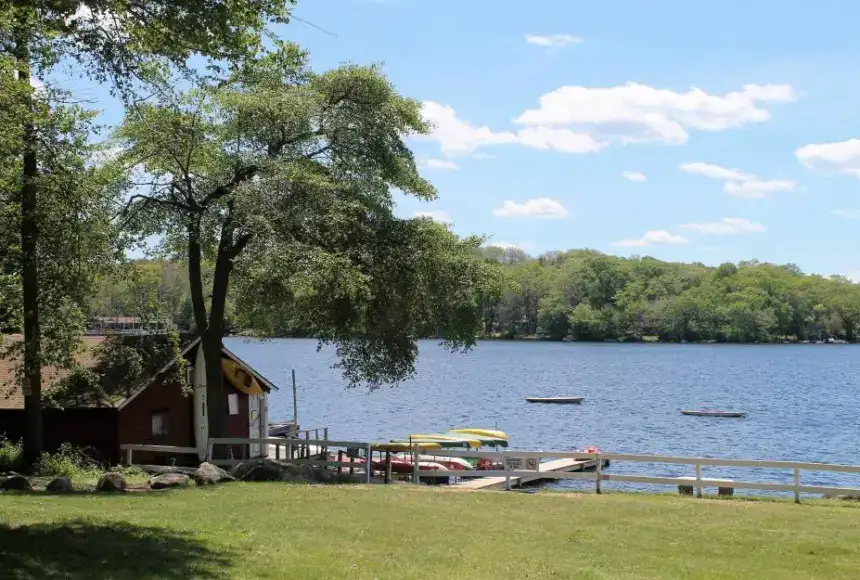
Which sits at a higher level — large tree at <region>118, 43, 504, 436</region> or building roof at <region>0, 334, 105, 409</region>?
large tree at <region>118, 43, 504, 436</region>

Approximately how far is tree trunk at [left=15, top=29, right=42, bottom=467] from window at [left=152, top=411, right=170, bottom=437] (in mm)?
5517

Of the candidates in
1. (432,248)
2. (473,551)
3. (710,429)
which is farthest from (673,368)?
(473,551)

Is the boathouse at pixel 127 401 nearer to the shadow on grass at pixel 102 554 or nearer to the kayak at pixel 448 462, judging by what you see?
the kayak at pixel 448 462

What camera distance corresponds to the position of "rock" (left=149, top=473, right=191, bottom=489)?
20.2m

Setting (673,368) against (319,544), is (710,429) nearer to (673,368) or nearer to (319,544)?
(319,544)

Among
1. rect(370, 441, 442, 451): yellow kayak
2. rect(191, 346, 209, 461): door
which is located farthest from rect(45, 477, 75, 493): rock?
rect(191, 346, 209, 461): door

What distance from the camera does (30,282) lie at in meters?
22.4

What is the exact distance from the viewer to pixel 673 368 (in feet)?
407

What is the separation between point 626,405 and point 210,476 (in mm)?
56938

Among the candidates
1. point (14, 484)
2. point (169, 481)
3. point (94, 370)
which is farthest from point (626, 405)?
point (14, 484)

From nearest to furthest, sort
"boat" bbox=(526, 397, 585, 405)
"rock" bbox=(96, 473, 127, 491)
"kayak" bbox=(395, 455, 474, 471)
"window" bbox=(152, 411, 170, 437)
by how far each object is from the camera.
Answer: "rock" bbox=(96, 473, 127, 491)
"window" bbox=(152, 411, 170, 437)
"kayak" bbox=(395, 455, 474, 471)
"boat" bbox=(526, 397, 585, 405)

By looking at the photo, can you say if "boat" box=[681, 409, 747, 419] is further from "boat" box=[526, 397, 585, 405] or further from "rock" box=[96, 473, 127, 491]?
"rock" box=[96, 473, 127, 491]

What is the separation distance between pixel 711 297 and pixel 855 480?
539 feet

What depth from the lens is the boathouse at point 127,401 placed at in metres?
26.7
